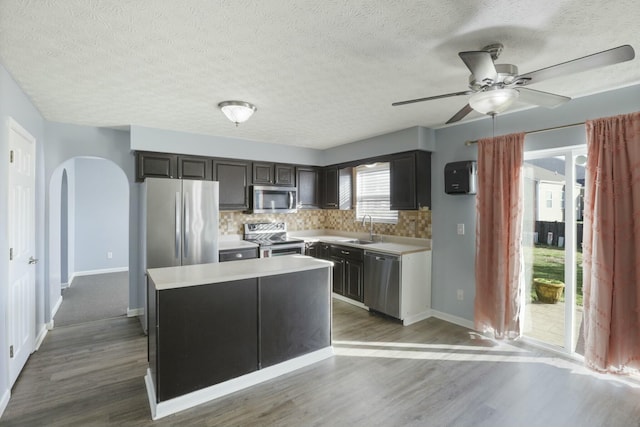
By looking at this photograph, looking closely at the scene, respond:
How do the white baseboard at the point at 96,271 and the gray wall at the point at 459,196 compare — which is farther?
the white baseboard at the point at 96,271

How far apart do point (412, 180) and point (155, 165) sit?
3.36m

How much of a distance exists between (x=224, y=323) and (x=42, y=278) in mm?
2717

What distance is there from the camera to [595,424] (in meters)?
2.14

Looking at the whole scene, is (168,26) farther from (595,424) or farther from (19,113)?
(595,424)

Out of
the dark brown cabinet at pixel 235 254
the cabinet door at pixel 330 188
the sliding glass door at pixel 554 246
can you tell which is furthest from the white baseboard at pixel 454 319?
the dark brown cabinet at pixel 235 254

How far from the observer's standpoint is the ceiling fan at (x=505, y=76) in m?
1.58

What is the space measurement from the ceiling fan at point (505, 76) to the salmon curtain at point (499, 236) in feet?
4.03

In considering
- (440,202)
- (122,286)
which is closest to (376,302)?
(440,202)

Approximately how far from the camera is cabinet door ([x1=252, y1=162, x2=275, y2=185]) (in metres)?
4.93

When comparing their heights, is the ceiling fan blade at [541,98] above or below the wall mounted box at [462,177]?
above

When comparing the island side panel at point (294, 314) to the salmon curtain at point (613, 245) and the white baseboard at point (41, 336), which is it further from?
the white baseboard at point (41, 336)

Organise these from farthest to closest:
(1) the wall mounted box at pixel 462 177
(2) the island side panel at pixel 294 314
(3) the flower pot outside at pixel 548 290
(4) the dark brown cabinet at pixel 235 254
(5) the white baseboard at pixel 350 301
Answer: (5) the white baseboard at pixel 350 301
(4) the dark brown cabinet at pixel 235 254
(1) the wall mounted box at pixel 462 177
(3) the flower pot outside at pixel 548 290
(2) the island side panel at pixel 294 314

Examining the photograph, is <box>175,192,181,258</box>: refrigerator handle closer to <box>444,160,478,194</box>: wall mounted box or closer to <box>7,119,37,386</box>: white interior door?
<box>7,119,37,386</box>: white interior door

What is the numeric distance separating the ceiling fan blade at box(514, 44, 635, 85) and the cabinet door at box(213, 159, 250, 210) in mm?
3748
